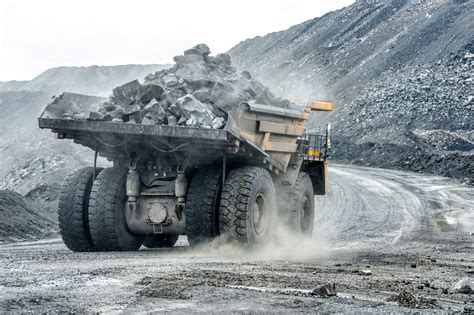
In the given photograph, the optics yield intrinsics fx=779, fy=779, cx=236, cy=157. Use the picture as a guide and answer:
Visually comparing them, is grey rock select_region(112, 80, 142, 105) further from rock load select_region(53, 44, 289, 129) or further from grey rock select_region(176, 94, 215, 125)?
grey rock select_region(176, 94, 215, 125)

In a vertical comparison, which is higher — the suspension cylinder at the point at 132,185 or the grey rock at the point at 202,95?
the grey rock at the point at 202,95

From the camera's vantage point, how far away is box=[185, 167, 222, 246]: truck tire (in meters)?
10.6

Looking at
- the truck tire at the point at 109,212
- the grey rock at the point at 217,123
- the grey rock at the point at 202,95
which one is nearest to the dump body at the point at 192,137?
the grey rock at the point at 217,123

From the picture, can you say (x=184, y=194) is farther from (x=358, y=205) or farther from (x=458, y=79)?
(x=458, y=79)

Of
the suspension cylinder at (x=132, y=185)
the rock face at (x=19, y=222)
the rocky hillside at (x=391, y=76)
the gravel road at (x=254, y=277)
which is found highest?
the rocky hillside at (x=391, y=76)

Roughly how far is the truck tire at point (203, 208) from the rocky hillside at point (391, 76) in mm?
20046

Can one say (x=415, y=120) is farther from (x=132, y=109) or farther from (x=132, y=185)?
(x=132, y=109)

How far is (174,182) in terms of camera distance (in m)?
11.1

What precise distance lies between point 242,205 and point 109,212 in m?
1.95

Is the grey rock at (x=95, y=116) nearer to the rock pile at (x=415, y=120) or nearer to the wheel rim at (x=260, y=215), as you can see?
the wheel rim at (x=260, y=215)

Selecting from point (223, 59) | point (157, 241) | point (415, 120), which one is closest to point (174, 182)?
point (157, 241)

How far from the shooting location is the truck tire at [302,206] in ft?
43.7

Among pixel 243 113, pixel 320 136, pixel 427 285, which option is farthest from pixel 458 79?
pixel 427 285

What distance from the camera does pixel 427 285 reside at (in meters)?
7.67
